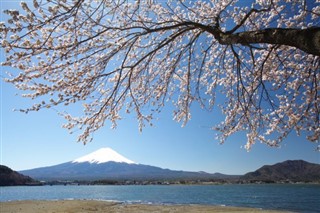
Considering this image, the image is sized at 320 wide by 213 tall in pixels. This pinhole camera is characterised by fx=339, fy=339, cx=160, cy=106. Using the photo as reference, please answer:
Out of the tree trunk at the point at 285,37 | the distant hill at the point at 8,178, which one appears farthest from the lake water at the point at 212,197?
the distant hill at the point at 8,178

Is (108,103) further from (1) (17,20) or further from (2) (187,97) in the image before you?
(1) (17,20)

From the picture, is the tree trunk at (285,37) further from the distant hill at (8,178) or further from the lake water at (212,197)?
the distant hill at (8,178)

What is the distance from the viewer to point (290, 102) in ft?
25.2

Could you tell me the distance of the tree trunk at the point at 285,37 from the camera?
3728mm

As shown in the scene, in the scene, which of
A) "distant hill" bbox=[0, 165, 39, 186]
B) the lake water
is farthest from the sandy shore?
"distant hill" bbox=[0, 165, 39, 186]

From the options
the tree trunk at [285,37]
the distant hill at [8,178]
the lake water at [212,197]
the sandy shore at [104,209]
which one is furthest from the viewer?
the distant hill at [8,178]

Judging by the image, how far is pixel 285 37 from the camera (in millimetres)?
4059

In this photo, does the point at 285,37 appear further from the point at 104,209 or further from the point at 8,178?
the point at 8,178

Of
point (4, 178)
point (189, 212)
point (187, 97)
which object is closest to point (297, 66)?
point (187, 97)

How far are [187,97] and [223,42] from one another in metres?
3.02

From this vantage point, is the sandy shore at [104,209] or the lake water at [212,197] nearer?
the sandy shore at [104,209]

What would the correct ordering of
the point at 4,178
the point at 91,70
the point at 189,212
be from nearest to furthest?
the point at 91,70 < the point at 189,212 < the point at 4,178

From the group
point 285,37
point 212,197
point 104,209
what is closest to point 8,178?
point 212,197

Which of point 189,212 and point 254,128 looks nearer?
point 254,128
